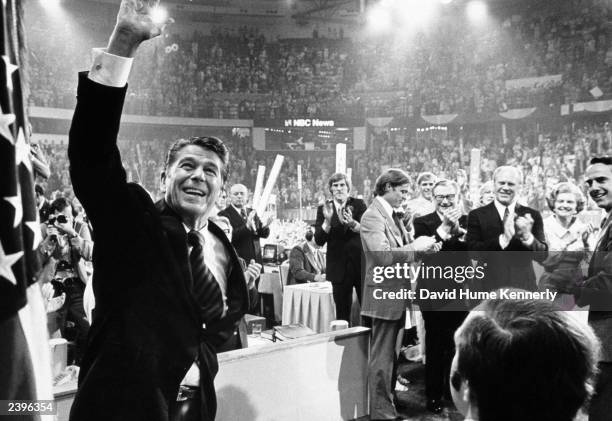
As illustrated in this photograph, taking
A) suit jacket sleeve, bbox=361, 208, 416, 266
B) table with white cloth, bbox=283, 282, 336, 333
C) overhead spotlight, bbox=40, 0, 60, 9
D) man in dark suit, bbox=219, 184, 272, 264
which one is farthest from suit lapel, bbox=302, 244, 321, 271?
overhead spotlight, bbox=40, 0, 60, 9

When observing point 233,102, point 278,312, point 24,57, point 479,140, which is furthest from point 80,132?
point 233,102

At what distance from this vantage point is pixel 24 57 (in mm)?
838

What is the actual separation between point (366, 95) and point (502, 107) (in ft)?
15.1

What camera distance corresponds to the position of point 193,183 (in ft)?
4.23

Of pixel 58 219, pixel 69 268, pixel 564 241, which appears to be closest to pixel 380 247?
pixel 564 241

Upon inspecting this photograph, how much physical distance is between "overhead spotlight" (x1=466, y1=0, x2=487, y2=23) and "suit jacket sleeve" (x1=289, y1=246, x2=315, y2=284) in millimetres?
15120

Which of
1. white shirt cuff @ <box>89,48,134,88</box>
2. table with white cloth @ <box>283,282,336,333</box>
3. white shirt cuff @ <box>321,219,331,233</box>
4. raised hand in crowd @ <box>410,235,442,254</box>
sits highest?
white shirt cuff @ <box>89,48,134,88</box>

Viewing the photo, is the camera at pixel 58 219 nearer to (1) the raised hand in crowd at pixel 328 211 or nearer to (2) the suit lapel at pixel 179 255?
(1) the raised hand in crowd at pixel 328 211

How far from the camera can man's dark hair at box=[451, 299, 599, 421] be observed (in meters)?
0.80

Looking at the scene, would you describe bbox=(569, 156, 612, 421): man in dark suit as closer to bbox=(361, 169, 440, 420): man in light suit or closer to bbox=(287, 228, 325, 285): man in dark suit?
bbox=(361, 169, 440, 420): man in light suit

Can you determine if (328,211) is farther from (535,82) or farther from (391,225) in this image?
(535,82)

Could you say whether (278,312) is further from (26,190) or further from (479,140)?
(479,140)

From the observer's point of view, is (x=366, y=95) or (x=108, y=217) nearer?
(x=108, y=217)

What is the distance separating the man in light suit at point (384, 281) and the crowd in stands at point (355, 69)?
12738 mm
